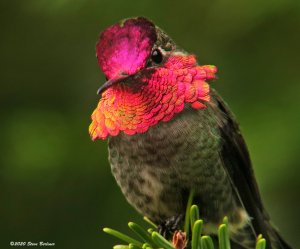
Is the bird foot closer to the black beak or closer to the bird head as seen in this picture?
the bird head

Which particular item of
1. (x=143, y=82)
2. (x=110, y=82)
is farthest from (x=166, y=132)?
(x=110, y=82)

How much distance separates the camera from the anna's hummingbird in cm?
237

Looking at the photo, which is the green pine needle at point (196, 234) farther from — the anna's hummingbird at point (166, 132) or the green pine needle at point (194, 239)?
the anna's hummingbird at point (166, 132)

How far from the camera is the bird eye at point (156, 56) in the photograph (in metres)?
2.49

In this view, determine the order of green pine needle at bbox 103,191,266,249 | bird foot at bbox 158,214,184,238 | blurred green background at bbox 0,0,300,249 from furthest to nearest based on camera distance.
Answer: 1. blurred green background at bbox 0,0,300,249
2. bird foot at bbox 158,214,184,238
3. green pine needle at bbox 103,191,266,249

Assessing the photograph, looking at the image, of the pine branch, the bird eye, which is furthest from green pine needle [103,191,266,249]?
the bird eye

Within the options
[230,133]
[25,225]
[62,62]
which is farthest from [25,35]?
[230,133]

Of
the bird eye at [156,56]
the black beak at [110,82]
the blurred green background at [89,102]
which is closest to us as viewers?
the black beak at [110,82]

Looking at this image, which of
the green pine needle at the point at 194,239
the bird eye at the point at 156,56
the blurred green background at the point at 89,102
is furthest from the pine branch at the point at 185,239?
the blurred green background at the point at 89,102

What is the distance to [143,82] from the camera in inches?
95.3

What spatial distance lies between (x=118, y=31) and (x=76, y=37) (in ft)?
4.50

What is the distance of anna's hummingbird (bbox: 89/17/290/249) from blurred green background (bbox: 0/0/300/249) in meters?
0.16

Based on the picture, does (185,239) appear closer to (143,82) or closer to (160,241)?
(160,241)

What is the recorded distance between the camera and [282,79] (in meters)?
→ 3.12
